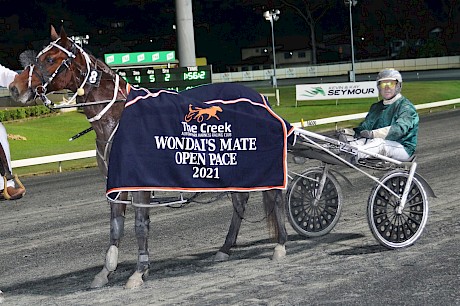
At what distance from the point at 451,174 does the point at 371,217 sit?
5.79m

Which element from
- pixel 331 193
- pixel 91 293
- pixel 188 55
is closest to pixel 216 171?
pixel 91 293

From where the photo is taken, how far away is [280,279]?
717 cm

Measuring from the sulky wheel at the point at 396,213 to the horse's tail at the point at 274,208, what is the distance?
0.92 m

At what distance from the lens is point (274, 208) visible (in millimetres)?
8133

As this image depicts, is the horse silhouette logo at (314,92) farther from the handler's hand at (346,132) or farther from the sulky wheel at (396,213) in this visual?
the sulky wheel at (396,213)

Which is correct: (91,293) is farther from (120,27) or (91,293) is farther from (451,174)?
(120,27)

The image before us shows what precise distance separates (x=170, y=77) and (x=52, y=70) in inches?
774

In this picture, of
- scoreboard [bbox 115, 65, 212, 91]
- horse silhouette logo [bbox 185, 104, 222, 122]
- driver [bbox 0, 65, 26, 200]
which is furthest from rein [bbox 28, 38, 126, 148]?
scoreboard [bbox 115, 65, 212, 91]

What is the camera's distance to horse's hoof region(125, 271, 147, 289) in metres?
7.11

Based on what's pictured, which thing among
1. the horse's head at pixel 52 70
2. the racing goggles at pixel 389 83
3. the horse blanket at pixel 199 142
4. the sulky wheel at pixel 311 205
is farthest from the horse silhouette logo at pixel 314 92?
the horse's head at pixel 52 70

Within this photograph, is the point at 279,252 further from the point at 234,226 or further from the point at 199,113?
the point at 199,113

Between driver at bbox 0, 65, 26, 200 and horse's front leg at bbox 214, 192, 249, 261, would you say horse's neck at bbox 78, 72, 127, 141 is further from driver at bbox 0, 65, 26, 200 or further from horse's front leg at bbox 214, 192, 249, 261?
horse's front leg at bbox 214, 192, 249, 261

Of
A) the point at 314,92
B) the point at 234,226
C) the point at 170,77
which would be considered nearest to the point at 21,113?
the point at 170,77

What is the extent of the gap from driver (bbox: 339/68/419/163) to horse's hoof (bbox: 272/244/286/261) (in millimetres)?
1245
